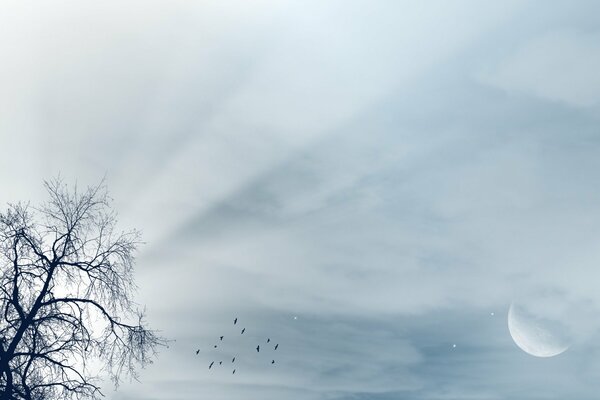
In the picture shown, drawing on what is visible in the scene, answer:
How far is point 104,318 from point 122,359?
5.16 feet

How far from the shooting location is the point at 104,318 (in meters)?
30.1

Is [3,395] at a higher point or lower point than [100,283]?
lower

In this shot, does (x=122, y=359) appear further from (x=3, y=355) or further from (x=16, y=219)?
(x=16, y=219)

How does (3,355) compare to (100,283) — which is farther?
(100,283)

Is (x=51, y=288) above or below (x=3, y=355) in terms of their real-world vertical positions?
above

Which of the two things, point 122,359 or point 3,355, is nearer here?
point 3,355

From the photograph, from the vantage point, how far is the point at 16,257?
28.6 metres

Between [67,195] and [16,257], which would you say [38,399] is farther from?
[67,195]

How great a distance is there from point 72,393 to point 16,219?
6175 mm

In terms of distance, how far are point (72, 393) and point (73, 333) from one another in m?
2.06

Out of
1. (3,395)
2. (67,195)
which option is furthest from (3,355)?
(67,195)

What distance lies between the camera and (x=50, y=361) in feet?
94.8

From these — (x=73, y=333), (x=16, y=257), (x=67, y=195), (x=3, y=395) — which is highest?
(x=67, y=195)

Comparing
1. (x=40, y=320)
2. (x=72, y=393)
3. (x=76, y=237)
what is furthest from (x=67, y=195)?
(x=72, y=393)
